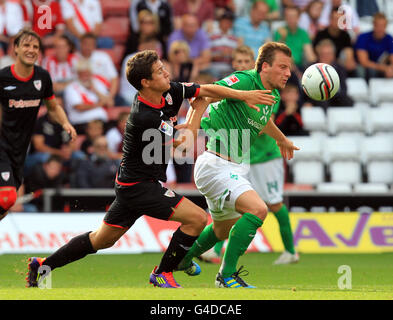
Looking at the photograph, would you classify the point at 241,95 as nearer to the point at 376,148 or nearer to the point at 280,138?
the point at 280,138

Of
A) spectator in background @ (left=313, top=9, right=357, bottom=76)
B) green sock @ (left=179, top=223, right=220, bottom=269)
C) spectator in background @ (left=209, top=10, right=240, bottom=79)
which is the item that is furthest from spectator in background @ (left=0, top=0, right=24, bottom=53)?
green sock @ (left=179, top=223, right=220, bottom=269)

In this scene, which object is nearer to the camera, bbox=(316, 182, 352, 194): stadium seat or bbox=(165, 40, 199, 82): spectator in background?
bbox=(316, 182, 352, 194): stadium seat

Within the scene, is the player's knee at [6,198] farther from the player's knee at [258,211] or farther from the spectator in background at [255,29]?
the spectator in background at [255,29]

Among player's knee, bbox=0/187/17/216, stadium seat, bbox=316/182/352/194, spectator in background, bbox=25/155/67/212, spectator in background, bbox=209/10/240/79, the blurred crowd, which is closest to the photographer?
player's knee, bbox=0/187/17/216

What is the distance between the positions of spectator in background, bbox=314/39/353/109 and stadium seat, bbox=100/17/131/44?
3.97 metres

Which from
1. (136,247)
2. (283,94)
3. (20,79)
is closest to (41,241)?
(136,247)

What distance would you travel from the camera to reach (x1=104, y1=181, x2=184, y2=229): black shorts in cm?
792

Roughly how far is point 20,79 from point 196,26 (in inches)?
296

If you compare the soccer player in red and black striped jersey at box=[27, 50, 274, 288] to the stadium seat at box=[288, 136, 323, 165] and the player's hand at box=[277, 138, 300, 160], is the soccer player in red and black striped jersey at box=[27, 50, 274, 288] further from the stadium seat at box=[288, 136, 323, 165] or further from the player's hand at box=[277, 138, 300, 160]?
the stadium seat at box=[288, 136, 323, 165]

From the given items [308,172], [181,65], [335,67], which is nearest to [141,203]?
[308,172]

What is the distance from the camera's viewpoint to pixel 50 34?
16.8m

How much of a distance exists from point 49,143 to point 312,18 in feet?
20.8
